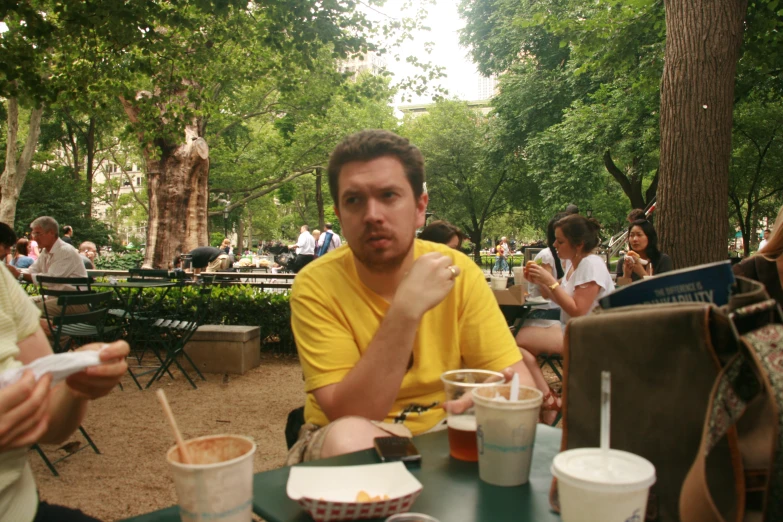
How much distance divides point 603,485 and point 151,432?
5082 mm

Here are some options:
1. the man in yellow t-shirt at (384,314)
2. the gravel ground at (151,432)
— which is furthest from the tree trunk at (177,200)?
the man in yellow t-shirt at (384,314)

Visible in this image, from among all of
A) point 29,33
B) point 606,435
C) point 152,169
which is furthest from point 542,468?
point 152,169

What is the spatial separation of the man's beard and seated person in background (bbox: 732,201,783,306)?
182cm

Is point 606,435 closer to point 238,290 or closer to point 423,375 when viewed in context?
point 423,375

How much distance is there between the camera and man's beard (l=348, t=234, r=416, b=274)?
196 cm

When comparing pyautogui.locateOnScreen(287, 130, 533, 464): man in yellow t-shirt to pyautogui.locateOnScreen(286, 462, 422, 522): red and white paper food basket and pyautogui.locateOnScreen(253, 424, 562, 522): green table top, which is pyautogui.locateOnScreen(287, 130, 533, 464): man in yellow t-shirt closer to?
pyautogui.locateOnScreen(253, 424, 562, 522): green table top

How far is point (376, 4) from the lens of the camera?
8852mm

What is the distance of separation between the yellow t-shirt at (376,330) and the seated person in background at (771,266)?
1470 millimetres

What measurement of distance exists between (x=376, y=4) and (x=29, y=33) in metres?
4.80

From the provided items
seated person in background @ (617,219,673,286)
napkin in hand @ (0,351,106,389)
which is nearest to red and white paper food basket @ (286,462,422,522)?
napkin in hand @ (0,351,106,389)

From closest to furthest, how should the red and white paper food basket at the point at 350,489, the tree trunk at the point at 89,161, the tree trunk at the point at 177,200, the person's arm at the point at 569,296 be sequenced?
the red and white paper food basket at the point at 350,489, the person's arm at the point at 569,296, the tree trunk at the point at 177,200, the tree trunk at the point at 89,161

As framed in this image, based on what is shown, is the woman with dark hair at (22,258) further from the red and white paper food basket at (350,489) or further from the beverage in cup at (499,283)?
the red and white paper food basket at (350,489)

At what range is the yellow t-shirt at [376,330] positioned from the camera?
1.84 metres

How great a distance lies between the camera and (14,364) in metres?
1.54
